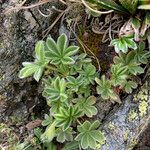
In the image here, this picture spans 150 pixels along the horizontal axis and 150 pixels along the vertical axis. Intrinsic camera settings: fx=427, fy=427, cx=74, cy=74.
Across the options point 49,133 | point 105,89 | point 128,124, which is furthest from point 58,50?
point 128,124

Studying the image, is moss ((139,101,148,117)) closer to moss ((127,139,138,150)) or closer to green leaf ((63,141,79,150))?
moss ((127,139,138,150))

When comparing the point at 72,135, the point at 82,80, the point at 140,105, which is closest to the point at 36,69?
the point at 82,80

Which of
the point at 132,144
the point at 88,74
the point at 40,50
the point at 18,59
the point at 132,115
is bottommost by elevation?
the point at 132,144

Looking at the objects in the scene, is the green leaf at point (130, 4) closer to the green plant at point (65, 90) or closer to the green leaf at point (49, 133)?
the green plant at point (65, 90)

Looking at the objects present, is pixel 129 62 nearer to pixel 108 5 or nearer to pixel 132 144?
pixel 108 5

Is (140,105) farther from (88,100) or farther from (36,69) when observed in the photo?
(36,69)
